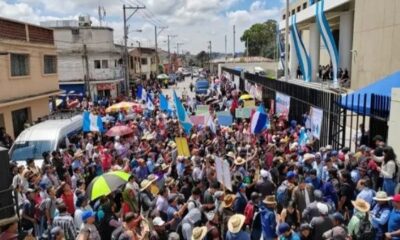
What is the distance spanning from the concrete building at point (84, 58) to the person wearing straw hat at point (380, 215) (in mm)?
39677

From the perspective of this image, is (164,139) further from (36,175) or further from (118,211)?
(118,211)

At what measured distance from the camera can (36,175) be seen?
32.9 feet

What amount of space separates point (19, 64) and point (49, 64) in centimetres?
466

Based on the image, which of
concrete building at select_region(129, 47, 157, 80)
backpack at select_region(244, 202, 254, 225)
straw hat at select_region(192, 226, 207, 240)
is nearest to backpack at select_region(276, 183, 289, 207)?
backpack at select_region(244, 202, 254, 225)

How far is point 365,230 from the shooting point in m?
6.57

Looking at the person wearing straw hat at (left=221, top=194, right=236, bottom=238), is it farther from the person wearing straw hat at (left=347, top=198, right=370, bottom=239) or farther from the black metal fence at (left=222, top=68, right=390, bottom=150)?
the black metal fence at (left=222, top=68, right=390, bottom=150)

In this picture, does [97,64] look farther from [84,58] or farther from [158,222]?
[158,222]

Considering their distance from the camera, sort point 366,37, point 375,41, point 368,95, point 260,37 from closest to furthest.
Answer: point 368,95 → point 375,41 → point 366,37 → point 260,37

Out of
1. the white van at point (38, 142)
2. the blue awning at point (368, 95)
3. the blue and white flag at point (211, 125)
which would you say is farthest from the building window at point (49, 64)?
the blue awning at point (368, 95)

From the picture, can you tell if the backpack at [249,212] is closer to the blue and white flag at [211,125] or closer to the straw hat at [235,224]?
the straw hat at [235,224]

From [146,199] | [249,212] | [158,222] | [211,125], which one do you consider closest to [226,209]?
[249,212]

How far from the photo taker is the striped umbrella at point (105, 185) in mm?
7708

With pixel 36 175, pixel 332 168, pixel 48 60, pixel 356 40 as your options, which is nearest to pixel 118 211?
pixel 36 175

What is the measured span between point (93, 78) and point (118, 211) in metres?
39.6
